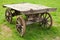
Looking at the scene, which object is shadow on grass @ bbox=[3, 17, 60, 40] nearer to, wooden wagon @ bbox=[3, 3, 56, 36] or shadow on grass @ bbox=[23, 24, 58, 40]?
shadow on grass @ bbox=[23, 24, 58, 40]

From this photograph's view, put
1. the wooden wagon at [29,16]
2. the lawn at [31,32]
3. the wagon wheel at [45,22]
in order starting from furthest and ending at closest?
the wagon wheel at [45,22]
the lawn at [31,32]
the wooden wagon at [29,16]

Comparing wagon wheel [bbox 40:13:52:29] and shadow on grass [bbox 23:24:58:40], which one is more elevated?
wagon wheel [bbox 40:13:52:29]

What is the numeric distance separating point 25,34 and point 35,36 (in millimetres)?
380

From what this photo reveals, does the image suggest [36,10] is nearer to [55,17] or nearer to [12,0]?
[55,17]

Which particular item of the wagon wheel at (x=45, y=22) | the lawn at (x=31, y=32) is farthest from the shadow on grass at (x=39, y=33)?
the wagon wheel at (x=45, y=22)

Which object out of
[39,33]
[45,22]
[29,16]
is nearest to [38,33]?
[39,33]

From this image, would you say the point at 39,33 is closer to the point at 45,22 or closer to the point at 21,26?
the point at 45,22

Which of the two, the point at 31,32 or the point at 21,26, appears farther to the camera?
the point at 31,32

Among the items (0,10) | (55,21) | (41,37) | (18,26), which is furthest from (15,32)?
(0,10)

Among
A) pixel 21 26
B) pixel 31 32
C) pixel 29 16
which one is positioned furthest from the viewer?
pixel 31 32

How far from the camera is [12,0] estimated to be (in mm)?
12867

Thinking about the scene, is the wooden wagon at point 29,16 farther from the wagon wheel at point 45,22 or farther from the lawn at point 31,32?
the lawn at point 31,32

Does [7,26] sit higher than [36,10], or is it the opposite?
[36,10]

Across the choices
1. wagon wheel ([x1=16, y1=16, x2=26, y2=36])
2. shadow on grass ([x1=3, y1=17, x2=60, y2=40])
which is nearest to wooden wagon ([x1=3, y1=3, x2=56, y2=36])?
wagon wheel ([x1=16, y1=16, x2=26, y2=36])
